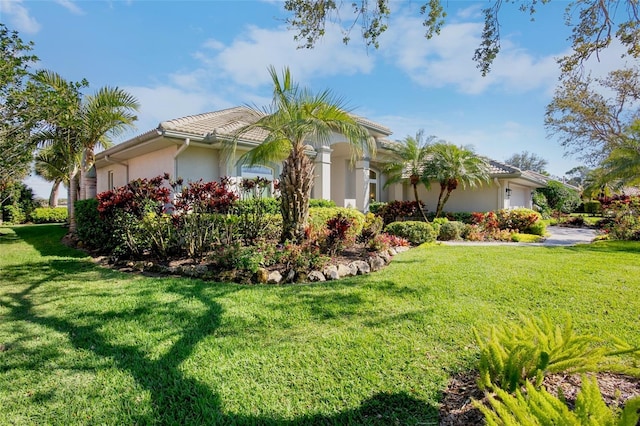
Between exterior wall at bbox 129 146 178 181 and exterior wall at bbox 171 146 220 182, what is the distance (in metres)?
0.31

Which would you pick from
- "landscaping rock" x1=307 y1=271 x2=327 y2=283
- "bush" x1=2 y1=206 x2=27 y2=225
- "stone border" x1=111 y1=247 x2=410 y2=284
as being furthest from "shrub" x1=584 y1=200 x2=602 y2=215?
"bush" x1=2 y1=206 x2=27 y2=225

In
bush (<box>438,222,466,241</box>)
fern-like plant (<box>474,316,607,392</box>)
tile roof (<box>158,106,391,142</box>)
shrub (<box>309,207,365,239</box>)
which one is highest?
tile roof (<box>158,106,391,142</box>)

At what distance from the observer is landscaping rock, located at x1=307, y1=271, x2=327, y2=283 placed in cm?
709

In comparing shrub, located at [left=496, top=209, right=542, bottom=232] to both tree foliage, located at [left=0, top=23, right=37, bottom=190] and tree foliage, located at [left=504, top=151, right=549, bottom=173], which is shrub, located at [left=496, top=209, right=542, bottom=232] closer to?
tree foliage, located at [left=0, top=23, right=37, bottom=190]

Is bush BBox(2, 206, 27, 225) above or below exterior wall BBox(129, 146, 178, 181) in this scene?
below

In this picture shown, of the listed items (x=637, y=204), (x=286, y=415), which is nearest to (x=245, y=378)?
(x=286, y=415)

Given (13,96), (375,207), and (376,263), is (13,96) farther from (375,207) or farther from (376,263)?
(375,207)

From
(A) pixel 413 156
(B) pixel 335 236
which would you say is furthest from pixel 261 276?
(A) pixel 413 156

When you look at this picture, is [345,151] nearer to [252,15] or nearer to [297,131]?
[297,131]

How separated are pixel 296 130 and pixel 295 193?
1.73 m

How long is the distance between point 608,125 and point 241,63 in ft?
109

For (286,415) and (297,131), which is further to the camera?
(297,131)

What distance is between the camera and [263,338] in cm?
419

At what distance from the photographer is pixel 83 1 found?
7.84 metres
